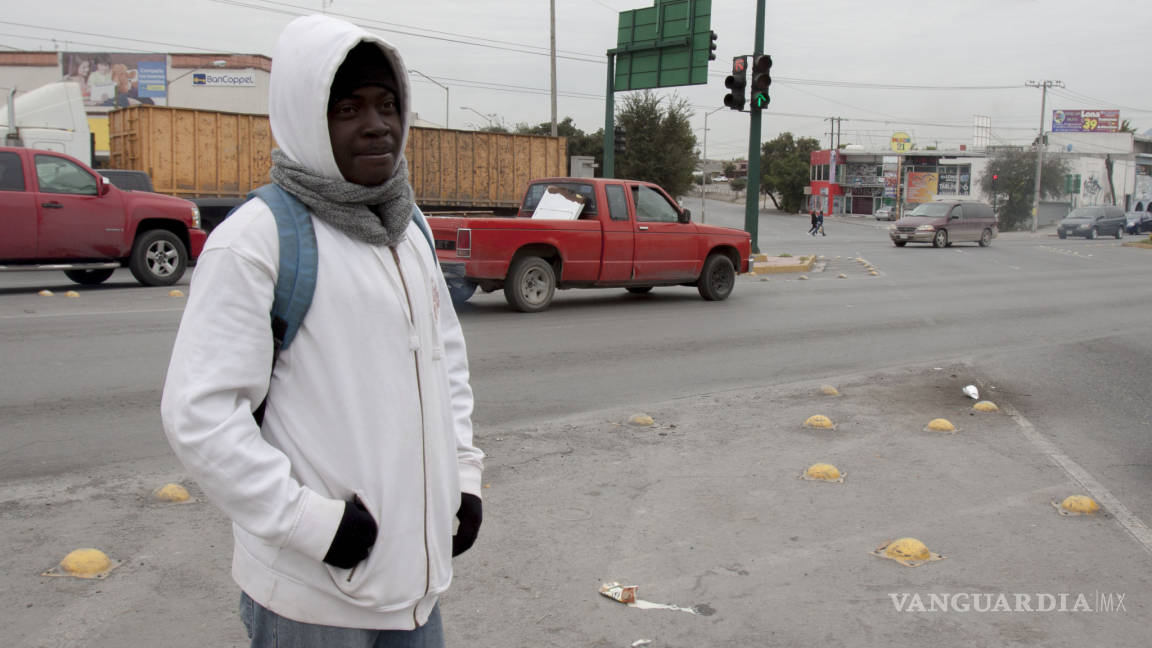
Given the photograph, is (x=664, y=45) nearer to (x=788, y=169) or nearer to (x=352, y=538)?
(x=352, y=538)

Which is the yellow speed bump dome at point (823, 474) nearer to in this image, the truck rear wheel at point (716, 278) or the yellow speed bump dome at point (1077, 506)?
the yellow speed bump dome at point (1077, 506)

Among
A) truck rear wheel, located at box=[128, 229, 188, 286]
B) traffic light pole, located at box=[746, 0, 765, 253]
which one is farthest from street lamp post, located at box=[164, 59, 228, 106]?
truck rear wheel, located at box=[128, 229, 188, 286]

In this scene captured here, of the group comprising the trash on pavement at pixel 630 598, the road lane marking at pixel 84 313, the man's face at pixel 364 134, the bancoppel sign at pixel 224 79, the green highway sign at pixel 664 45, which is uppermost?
the bancoppel sign at pixel 224 79

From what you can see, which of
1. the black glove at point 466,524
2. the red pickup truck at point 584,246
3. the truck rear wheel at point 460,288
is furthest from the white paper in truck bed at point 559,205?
the black glove at point 466,524

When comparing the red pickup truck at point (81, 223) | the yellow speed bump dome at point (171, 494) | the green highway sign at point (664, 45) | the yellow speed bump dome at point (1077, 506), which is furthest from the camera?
the green highway sign at point (664, 45)

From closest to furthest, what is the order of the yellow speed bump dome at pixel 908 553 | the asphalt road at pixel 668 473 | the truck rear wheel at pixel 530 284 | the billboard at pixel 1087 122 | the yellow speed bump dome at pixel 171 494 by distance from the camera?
the asphalt road at pixel 668 473 → the yellow speed bump dome at pixel 908 553 → the yellow speed bump dome at pixel 171 494 → the truck rear wheel at pixel 530 284 → the billboard at pixel 1087 122

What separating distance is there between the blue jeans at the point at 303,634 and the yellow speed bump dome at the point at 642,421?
512 cm

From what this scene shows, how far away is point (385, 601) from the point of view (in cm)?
200

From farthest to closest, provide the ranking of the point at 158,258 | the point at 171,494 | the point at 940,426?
the point at 158,258 < the point at 940,426 < the point at 171,494

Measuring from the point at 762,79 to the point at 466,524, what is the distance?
21.9 meters

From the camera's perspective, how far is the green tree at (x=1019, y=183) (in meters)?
73.7

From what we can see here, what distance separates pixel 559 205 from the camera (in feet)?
45.5

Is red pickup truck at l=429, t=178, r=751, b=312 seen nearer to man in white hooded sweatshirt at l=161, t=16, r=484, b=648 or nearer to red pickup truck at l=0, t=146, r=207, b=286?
red pickup truck at l=0, t=146, r=207, b=286

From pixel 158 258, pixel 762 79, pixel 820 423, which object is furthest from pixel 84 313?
pixel 762 79
